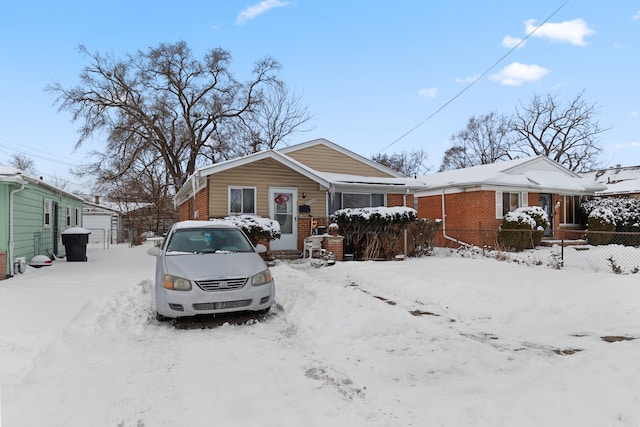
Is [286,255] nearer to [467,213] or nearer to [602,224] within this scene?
[467,213]

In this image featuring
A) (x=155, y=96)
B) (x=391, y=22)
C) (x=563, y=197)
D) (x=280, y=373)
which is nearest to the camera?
(x=280, y=373)

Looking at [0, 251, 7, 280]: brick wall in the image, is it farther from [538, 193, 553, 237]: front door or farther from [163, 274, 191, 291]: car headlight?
[538, 193, 553, 237]: front door

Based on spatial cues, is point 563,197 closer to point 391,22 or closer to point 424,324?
point 391,22

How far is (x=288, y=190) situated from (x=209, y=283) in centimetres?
904

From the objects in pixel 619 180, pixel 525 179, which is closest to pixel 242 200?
pixel 525 179

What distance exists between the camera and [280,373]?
402 centimetres

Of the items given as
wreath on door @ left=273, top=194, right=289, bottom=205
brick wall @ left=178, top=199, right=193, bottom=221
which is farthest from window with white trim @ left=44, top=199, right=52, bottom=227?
wreath on door @ left=273, top=194, right=289, bottom=205

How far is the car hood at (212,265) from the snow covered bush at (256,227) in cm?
533

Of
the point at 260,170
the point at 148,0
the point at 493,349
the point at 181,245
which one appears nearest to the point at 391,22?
the point at 260,170

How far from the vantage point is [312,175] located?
14.1m

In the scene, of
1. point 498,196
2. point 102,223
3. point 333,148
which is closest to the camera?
point 333,148

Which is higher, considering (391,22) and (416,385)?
(391,22)

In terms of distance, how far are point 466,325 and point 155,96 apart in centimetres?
3392

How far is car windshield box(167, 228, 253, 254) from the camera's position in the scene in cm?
701
